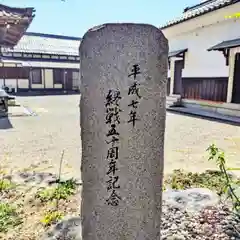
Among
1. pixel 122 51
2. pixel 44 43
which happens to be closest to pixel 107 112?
pixel 122 51

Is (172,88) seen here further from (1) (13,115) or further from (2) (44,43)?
(2) (44,43)

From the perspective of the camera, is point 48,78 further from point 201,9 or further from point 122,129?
point 122,129

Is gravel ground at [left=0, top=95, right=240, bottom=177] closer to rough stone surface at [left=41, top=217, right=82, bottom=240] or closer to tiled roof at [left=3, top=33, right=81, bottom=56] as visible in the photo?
rough stone surface at [left=41, top=217, right=82, bottom=240]

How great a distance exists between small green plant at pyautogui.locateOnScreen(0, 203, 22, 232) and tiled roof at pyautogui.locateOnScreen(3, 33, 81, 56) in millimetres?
27008

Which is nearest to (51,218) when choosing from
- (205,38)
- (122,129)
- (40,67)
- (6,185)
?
(6,185)

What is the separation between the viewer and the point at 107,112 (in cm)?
185

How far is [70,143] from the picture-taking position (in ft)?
21.3

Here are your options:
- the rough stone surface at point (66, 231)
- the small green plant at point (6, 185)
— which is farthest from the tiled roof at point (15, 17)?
the rough stone surface at point (66, 231)

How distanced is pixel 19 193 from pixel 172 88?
13.5 meters

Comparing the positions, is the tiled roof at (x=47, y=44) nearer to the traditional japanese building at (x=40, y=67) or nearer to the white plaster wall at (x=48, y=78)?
the traditional japanese building at (x=40, y=67)

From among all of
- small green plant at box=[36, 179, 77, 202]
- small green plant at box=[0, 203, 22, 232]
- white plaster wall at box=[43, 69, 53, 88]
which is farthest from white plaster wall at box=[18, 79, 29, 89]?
small green plant at box=[0, 203, 22, 232]

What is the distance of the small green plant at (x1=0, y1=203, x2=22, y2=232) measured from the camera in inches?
107

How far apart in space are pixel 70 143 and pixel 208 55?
8.74m

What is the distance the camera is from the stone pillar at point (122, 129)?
5.87ft
